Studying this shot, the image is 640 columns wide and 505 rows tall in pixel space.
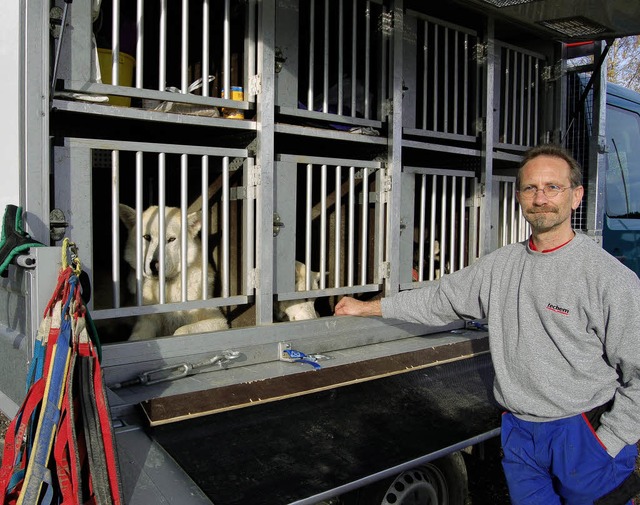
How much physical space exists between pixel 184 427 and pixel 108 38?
2316 mm

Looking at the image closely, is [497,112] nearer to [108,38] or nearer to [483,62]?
[483,62]

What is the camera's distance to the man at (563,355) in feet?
6.59

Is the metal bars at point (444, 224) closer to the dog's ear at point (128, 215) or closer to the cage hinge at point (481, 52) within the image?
the cage hinge at point (481, 52)

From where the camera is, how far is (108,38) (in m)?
3.33

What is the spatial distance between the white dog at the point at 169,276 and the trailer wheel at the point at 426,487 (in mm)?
1315

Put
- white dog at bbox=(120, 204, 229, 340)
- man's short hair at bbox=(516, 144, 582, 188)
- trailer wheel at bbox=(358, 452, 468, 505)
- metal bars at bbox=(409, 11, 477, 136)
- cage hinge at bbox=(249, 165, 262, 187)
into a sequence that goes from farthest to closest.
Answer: metal bars at bbox=(409, 11, 477, 136), white dog at bbox=(120, 204, 229, 340), cage hinge at bbox=(249, 165, 262, 187), trailer wheel at bbox=(358, 452, 468, 505), man's short hair at bbox=(516, 144, 582, 188)

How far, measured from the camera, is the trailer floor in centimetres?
193

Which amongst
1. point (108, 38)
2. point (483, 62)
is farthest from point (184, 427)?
point (483, 62)

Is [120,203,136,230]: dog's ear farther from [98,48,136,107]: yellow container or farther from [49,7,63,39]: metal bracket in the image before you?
[49,7,63,39]: metal bracket

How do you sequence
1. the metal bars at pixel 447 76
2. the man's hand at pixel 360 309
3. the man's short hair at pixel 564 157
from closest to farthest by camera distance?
the man's short hair at pixel 564 157
the man's hand at pixel 360 309
the metal bars at pixel 447 76

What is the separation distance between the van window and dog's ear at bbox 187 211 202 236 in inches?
153

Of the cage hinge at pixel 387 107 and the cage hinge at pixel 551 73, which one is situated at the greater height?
the cage hinge at pixel 551 73

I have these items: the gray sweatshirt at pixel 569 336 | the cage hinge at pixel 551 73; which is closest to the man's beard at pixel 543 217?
the gray sweatshirt at pixel 569 336

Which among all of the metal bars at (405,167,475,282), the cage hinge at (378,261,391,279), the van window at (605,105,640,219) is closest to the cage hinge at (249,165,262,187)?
the cage hinge at (378,261,391,279)
